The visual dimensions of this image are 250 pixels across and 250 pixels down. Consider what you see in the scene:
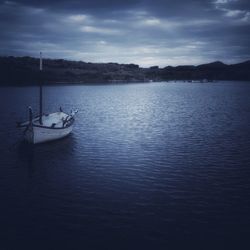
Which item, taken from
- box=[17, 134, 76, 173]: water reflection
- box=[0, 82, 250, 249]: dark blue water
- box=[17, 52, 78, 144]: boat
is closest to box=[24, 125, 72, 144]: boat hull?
box=[17, 52, 78, 144]: boat

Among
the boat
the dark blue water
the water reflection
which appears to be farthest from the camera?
the boat

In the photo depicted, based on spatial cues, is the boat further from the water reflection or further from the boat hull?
the water reflection

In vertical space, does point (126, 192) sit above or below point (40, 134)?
below

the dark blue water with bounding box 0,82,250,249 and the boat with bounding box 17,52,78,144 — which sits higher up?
the boat with bounding box 17,52,78,144

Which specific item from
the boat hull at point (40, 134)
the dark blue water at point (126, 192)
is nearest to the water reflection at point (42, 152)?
the dark blue water at point (126, 192)

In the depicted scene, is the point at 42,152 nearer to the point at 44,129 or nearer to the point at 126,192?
the point at 44,129

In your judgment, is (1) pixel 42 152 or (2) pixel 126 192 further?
(1) pixel 42 152

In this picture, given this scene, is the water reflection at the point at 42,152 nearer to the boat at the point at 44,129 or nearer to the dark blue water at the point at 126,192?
the dark blue water at the point at 126,192

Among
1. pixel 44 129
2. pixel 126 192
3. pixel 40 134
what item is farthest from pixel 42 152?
pixel 126 192

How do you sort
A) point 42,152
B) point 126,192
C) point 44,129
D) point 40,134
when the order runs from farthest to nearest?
point 44,129
point 40,134
point 42,152
point 126,192

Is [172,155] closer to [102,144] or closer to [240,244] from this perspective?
[102,144]

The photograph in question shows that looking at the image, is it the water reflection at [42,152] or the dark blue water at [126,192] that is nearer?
the dark blue water at [126,192]

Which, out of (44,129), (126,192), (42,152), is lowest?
(42,152)

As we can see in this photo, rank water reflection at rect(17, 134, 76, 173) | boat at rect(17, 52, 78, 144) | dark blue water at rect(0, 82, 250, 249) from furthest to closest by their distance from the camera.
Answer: boat at rect(17, 52, 78, 144), water reflection at rect(17, 134, 76, 173), dark blue water at rect(0, 82, 250, 249)
